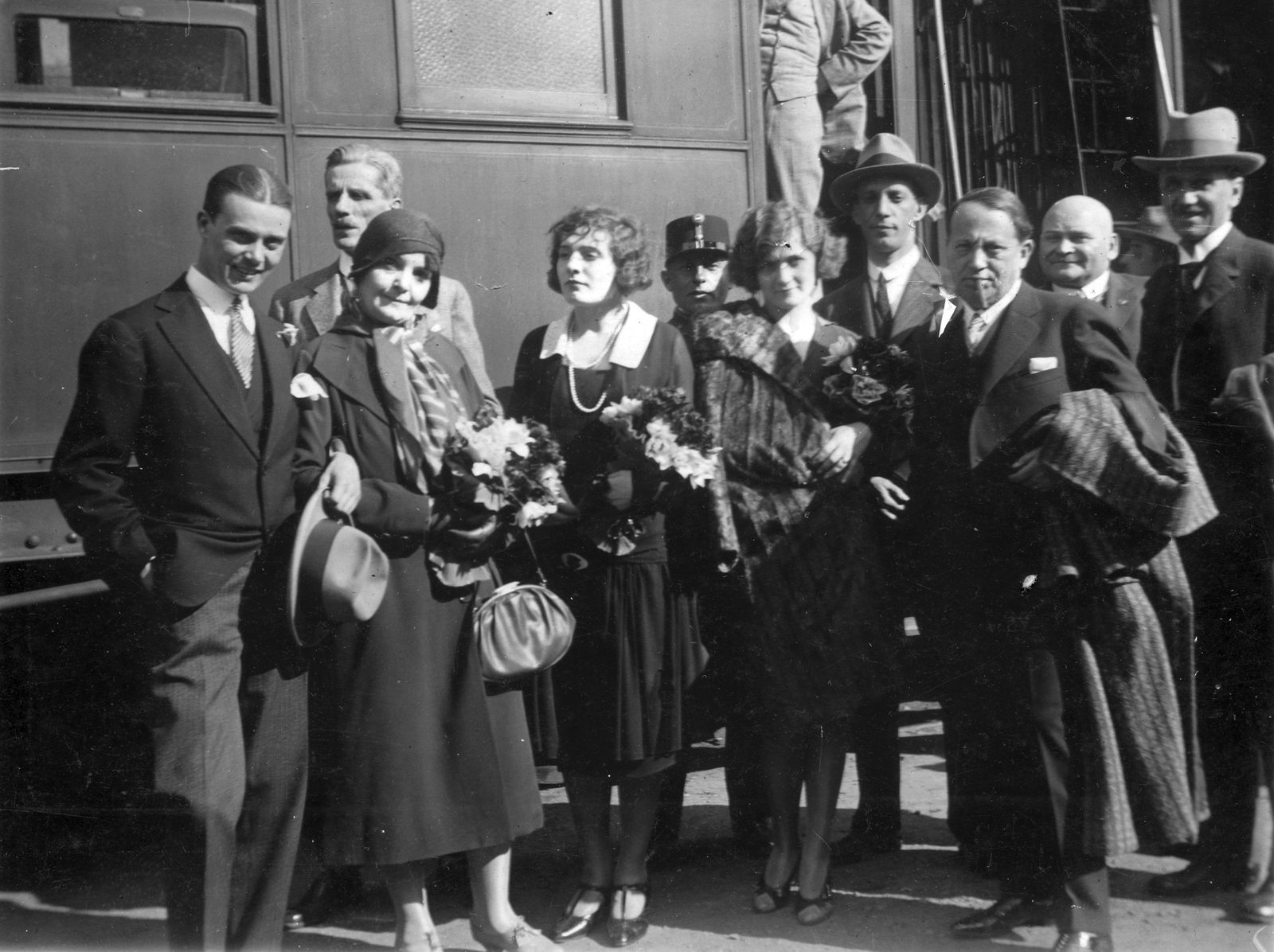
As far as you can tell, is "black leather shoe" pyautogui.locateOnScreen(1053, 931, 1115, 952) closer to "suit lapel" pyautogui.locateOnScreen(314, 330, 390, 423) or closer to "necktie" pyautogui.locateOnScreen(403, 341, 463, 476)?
"necktie" pyautogui.locateOnScreen(403, 341, 463, 476)

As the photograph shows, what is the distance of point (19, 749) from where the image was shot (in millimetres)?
3768

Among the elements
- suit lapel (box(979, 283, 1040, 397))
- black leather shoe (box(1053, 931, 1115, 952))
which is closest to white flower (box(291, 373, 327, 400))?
suit lapel (box(979, 283, 1040, 397))

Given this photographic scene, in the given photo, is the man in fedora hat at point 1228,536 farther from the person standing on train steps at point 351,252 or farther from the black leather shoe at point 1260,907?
the person standing on train steps at point 351,252

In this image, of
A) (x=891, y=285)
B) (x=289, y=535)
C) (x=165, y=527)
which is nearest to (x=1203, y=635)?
(x=891, y=285)

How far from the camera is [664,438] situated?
3.28m

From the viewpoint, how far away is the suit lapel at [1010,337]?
341cm

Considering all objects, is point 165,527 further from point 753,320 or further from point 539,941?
point 753,320

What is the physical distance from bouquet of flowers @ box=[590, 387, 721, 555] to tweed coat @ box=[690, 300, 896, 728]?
21 cm

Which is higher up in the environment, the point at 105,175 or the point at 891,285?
the point at 105,175

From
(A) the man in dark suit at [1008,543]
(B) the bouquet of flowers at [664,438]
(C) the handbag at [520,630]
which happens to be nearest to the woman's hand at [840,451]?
(A) the man in dark suit at [1008,543]

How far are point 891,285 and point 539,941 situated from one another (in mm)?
2366

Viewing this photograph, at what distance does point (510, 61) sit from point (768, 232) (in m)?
1.28

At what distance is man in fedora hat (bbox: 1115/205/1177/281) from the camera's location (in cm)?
511

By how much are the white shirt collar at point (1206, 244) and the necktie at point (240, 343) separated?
2869 mm
